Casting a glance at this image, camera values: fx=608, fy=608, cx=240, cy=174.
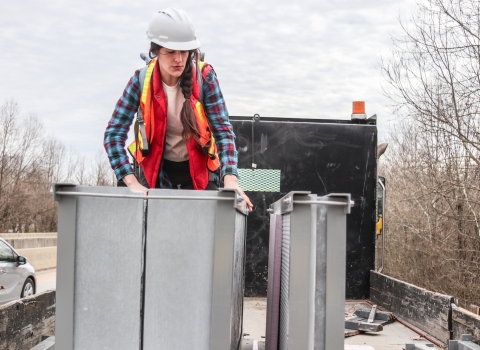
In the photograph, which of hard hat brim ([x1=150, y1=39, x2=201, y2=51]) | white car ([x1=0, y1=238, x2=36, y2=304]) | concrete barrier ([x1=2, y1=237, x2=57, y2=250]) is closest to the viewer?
hard hat brim ([x1=150, y1=39, x2=201, y2=51])

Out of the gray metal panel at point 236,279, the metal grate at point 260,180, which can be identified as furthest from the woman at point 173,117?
the metal grate at point 260,180

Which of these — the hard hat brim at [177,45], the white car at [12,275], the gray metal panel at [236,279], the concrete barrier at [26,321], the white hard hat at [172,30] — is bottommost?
the white car at [12,275]

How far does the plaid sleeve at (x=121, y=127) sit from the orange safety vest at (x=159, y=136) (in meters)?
0.07

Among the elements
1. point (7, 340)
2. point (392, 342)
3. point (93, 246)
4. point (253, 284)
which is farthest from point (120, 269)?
point (253, 284)

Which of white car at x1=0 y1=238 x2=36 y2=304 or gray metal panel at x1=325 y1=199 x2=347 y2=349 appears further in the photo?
white car at x1=0 y1=238 x2=36 y2=304

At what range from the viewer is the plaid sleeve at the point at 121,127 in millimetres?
2994

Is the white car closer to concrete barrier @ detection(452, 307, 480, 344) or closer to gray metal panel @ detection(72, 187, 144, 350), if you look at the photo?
concrete barrier @ detection(452, 307, 480, 344)

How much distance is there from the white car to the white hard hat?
35.7 feet

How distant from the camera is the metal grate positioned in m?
6.09

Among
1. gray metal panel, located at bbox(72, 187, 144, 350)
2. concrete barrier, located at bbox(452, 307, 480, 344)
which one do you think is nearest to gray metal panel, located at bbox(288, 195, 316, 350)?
gray metal panel, located at bbox(72, 187, 144, 350)

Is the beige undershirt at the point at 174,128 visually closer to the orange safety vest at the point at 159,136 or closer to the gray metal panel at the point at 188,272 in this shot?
the orange safety vest at the point at 159,136

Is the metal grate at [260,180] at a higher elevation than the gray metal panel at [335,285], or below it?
higher

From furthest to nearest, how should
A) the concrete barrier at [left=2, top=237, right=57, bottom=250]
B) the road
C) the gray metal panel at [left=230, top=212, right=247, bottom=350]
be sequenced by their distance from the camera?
1. the concrete barrier at [left=2, top=237, right=57, bottom=250]
2. the road
3. the gray metal panel at [left=230, top=212, right=247, bottom=350]

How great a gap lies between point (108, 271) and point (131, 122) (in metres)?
1.14
